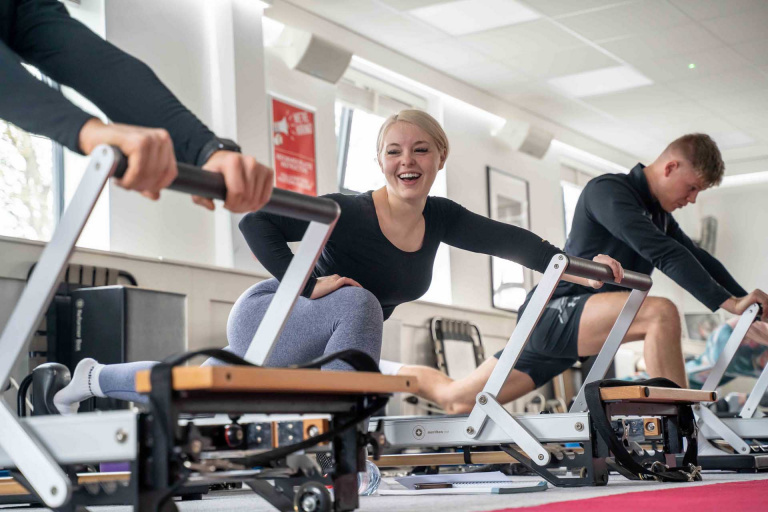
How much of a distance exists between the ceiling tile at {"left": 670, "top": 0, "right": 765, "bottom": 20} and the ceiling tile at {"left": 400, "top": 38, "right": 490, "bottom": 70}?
1.64m

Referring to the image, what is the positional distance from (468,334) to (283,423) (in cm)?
641

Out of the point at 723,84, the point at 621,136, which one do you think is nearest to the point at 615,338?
the point at 723,84

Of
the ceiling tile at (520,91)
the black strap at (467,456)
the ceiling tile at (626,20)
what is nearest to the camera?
the black strap at (467,456)

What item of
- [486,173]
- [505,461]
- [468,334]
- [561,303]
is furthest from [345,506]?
[486,173]

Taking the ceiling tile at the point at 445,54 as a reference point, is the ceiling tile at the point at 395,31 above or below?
above

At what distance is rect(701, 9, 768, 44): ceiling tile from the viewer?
6.89 meters

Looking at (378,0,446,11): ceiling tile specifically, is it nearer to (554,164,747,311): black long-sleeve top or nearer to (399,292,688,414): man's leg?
(554,164,747,311): black long-sleeve top

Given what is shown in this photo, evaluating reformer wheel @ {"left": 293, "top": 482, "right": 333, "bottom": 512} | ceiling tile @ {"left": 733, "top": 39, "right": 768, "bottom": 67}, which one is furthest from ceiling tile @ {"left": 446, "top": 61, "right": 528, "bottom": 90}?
reformer wheel @ {"left": 293, "top": 482, "right": 333, "bottom": 512}

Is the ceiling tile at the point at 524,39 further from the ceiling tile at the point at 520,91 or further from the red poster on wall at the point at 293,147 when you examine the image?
the red poster on wall at the point at 293,147

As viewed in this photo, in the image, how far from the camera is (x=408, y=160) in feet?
9.08

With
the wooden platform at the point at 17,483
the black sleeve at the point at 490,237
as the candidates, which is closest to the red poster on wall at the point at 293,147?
the black sleeve at the point at 490,237

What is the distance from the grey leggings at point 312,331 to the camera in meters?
2.18

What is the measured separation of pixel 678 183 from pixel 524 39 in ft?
13.1

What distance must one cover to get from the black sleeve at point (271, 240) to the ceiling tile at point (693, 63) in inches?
234
